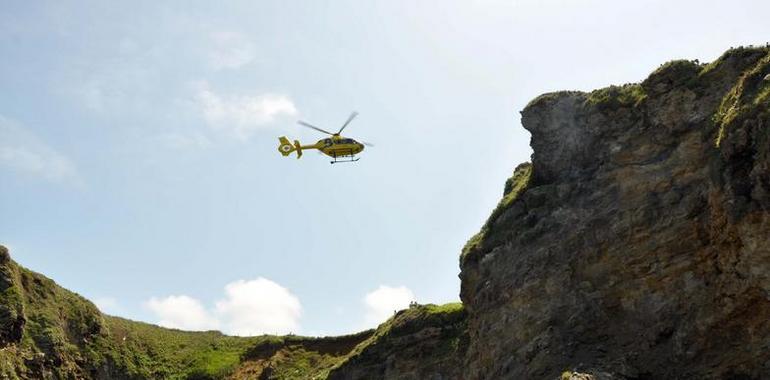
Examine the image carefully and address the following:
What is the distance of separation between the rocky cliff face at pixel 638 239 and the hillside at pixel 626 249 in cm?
7

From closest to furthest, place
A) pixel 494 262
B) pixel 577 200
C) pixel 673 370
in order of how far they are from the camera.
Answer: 1. pixel 673 370
2. pixel 577 200
3. pixel 494 262

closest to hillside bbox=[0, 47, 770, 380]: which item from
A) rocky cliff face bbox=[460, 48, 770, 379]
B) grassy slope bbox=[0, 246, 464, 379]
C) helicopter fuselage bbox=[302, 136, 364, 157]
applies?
rocky cliff face bbox=[460, 48, 770, 379]

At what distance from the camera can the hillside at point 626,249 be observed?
85.1ft

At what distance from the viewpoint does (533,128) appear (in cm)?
4066

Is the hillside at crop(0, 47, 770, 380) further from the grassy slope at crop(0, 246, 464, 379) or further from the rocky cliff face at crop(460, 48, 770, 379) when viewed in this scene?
the grassy slope at crop(0, 246, 464, 379)

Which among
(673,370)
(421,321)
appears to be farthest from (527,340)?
(421,321)

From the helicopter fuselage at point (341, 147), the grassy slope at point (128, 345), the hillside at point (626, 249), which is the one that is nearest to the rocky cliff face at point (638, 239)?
the hillside at point (626, 249)

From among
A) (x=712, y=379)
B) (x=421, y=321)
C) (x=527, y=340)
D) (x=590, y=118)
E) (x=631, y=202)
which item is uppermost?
(x=590, y=118)

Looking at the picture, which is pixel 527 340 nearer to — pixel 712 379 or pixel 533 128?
pixel 712 379

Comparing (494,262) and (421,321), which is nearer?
(494,262)

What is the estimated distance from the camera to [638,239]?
31391mm

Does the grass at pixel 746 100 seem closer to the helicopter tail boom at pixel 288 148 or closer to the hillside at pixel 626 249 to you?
the hillside at pixel 626 249

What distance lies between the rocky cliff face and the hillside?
0.07 metres

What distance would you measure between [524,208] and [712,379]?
1631 centimetres
